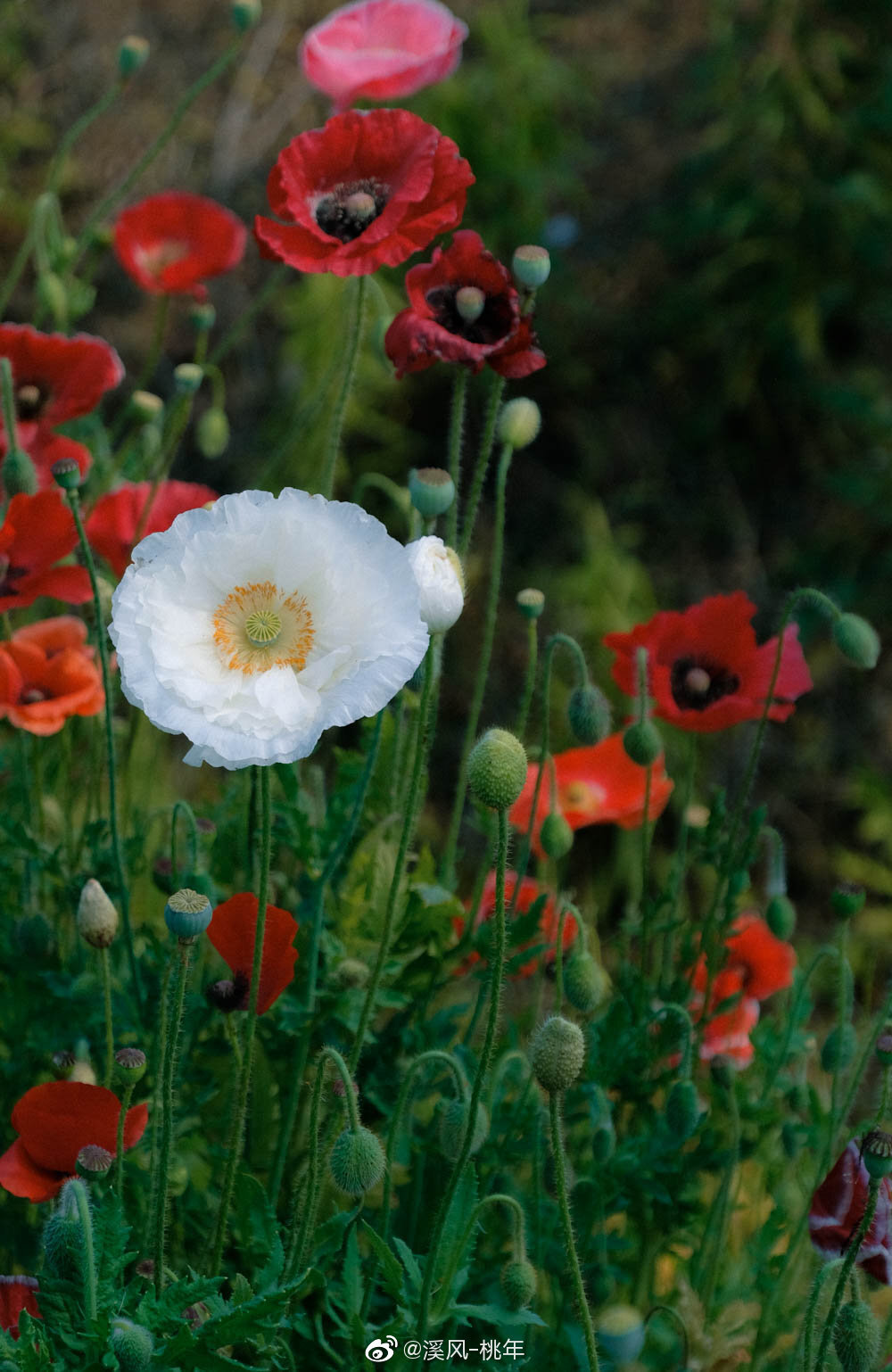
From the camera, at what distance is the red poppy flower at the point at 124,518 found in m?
1.65

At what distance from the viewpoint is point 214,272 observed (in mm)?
2049

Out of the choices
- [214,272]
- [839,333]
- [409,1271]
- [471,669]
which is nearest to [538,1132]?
[409,1271]

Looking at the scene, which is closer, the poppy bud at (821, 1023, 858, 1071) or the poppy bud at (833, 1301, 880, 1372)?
the poppy bud at (833, 1301, 880, 1372)

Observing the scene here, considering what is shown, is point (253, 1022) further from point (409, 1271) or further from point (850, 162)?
point (850, 162)

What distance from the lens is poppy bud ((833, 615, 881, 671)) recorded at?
4.63ft

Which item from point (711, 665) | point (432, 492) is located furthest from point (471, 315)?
point (711, 665)

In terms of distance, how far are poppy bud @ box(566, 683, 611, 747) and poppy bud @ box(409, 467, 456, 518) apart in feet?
1.05

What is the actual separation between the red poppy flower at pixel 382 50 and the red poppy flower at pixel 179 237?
287mm

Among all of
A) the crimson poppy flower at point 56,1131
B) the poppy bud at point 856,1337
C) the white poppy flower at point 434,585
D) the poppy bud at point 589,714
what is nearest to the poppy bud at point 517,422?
the poppy bud at point 589,714

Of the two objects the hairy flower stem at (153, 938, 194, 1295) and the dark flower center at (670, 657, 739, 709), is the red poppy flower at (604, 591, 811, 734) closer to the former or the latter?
the dark flower center at (670, 657, 739, 709)

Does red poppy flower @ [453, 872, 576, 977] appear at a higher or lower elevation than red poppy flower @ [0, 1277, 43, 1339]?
lower

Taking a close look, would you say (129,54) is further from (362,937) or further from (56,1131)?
(56,1131)

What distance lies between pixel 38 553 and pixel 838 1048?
0.92m

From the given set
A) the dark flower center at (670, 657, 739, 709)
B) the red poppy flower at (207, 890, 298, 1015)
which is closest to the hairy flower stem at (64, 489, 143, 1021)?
the red poppy flower at (207, 890, 298, 1015)
